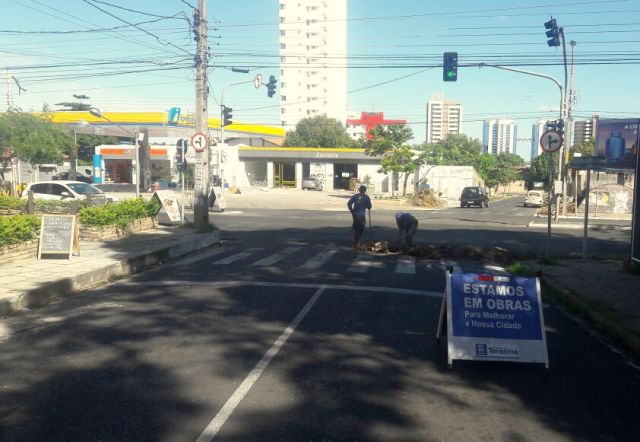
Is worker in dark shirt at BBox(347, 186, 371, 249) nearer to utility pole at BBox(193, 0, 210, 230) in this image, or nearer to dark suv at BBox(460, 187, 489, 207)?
utility pole at BBox(193, 0, 210, 230)

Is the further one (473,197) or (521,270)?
(473,197)

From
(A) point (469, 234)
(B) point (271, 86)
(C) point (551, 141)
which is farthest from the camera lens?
(B) point (271, 86)

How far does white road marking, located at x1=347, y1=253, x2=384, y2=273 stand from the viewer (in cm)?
1275

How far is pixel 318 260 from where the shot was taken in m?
14.1

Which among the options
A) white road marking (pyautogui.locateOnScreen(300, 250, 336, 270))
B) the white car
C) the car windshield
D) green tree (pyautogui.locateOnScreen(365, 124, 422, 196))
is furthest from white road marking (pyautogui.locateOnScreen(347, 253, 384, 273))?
green tree (pyautogui.locateOnScreen(365, 124, 422, 196))

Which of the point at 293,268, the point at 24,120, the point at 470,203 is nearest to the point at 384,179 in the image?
the point at 470,203

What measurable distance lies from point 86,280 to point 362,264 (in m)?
5.79

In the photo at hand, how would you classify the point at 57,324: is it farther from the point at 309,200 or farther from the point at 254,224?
the point at 309,200

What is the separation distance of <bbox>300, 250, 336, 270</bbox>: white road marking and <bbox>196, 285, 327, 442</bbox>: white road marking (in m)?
4.38

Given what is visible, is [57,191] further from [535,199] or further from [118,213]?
[535,199]

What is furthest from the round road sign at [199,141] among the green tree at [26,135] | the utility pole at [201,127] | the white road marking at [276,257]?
the green tree at [26,135]

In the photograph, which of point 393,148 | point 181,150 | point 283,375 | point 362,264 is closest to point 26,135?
point 181,150

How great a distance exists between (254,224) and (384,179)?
37.6 meters

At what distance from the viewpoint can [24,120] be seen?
3553cm
